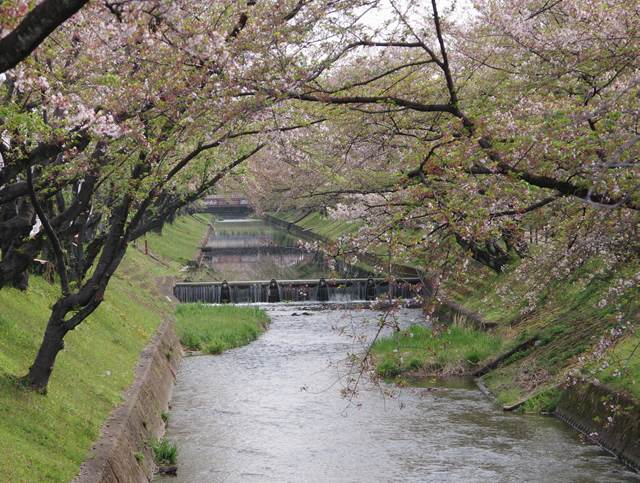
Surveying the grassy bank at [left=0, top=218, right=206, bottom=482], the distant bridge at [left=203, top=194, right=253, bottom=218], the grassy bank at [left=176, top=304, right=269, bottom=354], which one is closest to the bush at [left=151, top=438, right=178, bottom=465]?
the grassy bank at [left=0, top=218, right=206, bottom=482]

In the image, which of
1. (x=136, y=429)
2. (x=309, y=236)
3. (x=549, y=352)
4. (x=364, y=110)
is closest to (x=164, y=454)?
(x=136, y=429)

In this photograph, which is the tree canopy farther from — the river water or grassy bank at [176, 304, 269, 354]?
grassy bank at [176, 304, 269, 354]

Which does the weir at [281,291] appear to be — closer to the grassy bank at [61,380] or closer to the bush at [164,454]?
the grassy bank at [61,380]

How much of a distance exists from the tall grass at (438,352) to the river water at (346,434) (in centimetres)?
91

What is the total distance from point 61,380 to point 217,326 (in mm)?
16035

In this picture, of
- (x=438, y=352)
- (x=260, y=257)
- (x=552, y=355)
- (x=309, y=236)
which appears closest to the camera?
(x=552, y=355)

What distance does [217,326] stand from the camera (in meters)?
29.4

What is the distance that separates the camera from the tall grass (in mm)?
22438

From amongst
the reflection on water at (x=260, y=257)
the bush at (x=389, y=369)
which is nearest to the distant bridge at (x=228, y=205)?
the reflection on water at (x=260, y=257)

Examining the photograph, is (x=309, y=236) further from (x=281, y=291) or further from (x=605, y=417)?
(x=605, y=417)

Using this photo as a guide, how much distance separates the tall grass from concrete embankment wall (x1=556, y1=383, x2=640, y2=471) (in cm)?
492

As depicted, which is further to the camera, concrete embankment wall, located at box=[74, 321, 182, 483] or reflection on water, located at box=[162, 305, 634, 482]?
reflection on water, located at box=[162, 305, 634, 482]

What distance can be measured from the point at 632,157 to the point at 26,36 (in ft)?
21.2

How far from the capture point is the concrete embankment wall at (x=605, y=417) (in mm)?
14188
